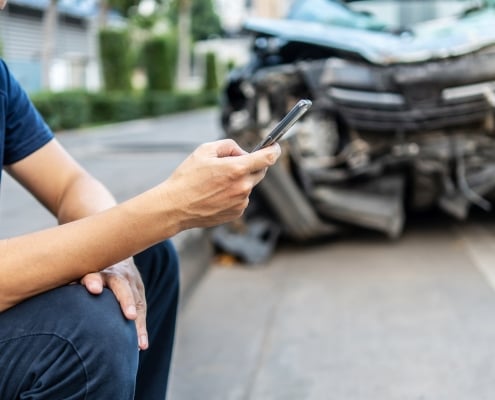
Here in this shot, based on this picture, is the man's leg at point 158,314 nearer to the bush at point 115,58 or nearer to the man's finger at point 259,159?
the man's finger at point 259,159

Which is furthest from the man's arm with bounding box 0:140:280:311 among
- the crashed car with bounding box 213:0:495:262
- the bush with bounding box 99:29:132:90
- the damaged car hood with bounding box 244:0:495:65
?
the bush with bounding box 99:29:132:90

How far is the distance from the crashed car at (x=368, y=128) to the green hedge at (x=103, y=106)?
1146 cm

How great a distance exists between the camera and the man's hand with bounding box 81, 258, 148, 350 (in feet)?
5.60

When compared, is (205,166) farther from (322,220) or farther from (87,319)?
(322,220)

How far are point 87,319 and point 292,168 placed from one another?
12.1 ft

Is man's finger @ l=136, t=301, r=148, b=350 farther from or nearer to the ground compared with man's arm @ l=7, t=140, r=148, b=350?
nearer to the ground

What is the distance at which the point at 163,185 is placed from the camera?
1645 mm

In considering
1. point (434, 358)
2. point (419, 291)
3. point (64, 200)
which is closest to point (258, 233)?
point (419, 291)

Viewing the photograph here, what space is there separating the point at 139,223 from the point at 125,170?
7.58m

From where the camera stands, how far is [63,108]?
58.1ft

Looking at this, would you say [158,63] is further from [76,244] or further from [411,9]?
[76,244]

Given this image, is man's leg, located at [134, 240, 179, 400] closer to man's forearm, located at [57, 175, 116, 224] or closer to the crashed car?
man's forearm, located at [57, 175, 116, 224]

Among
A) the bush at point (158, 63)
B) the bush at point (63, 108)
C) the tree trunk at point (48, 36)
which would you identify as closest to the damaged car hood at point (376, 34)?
the bush at point (63, 108)

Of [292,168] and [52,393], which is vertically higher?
[52,393]
